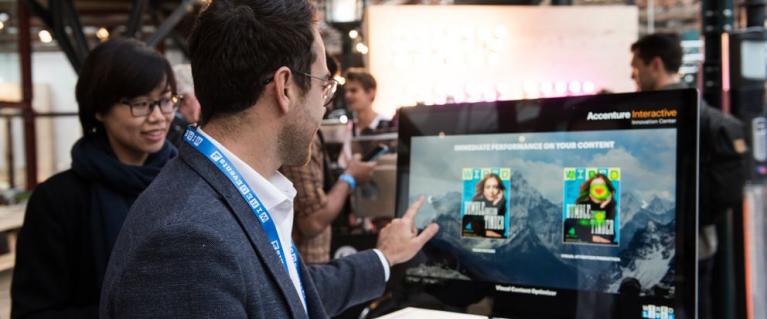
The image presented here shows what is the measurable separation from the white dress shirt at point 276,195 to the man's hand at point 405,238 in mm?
519

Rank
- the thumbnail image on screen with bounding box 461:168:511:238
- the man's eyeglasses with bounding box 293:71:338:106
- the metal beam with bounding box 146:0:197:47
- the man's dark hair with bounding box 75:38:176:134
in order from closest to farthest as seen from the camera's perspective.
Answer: the man's eyeglasses with bounding box 293:71:338:106
the thumbnail image on screen with bounding box 461:168:511:238
the man's dark hair with bounding box 75:38:176:134
the metal beam with bounding box 146:0:197:47

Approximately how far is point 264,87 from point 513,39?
14.6 feet

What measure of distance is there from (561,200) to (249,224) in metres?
0.79

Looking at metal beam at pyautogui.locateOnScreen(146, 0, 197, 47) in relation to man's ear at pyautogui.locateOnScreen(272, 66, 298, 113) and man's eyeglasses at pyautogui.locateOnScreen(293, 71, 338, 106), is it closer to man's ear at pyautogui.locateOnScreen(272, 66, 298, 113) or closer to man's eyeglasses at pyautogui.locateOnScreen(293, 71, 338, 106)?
man's eyeglasses at pyautogui.locateOnScreen(293, 71, 338, 106)

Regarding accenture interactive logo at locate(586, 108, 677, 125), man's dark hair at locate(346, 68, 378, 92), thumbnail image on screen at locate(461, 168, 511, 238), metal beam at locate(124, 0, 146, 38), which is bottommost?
thumbnail image on screen at locate(461, 168, 511, 238)

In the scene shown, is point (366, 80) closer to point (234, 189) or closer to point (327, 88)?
point (327, 88)

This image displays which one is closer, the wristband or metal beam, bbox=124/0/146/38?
the wristband

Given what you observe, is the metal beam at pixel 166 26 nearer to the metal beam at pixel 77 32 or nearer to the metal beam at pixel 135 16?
the metal beam at pixel 135 16

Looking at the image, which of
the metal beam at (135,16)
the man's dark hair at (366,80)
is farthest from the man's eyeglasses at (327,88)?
the metal beam at (135,16)

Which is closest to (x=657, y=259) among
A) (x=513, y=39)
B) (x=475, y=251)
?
(x=475, y=251)

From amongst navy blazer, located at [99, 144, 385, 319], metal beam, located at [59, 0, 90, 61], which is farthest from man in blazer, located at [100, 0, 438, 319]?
metal beam, located at [59, 0, 90, 61]

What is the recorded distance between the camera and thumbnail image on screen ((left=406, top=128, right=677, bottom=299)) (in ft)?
5.19

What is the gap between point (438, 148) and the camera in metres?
1.85

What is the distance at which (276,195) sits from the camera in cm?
128
